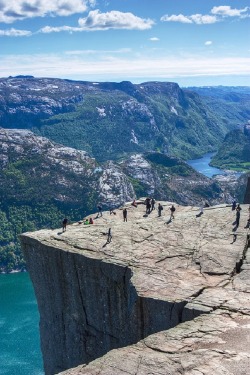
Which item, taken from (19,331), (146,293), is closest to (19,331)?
(19,331)

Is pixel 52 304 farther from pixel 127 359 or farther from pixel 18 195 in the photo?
pixel 18 195

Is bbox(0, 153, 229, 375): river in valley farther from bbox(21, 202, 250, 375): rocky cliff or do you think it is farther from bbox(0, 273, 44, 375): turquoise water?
bbox(21, 202, 250, 375): rocky cliff

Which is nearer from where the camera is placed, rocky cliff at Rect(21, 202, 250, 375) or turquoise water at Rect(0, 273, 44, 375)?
rocky cliff at Rect(21, 202, 250, 375)

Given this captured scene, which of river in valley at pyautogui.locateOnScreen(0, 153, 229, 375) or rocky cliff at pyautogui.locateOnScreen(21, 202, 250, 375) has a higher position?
rocky cliff at pyautogui.locateOnScreen(21, 202, 250, 375)

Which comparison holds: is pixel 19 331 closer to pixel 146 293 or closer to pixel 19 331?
pixel 19 331

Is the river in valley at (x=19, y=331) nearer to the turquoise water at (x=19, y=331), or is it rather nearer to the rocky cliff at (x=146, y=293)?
the turquoise water at (x=19, y=331)

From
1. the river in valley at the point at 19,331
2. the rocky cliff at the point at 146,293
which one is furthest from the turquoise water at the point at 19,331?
the rocky cliff at the point at 146,293

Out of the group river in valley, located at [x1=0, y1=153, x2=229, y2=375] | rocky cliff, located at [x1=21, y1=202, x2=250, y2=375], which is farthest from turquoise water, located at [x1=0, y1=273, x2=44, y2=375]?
rocky cliff, located at [x1=21, y1=202, x2=250, y2=375]
